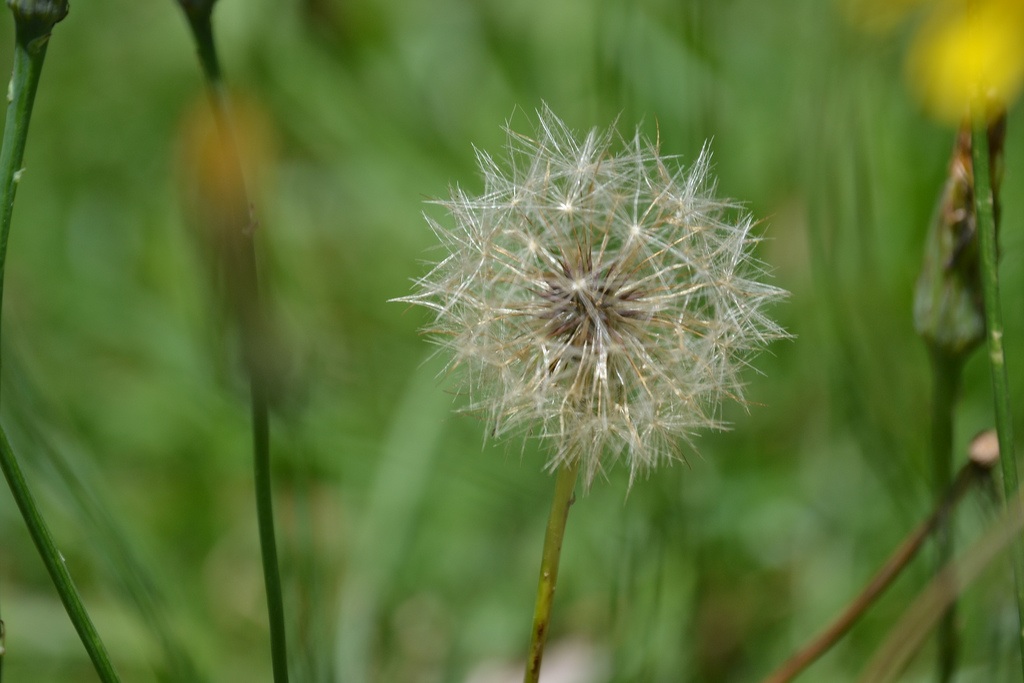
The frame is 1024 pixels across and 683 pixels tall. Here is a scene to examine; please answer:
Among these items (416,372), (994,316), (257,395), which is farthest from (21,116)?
(416,372)

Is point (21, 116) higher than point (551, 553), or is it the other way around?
point (21, 116)

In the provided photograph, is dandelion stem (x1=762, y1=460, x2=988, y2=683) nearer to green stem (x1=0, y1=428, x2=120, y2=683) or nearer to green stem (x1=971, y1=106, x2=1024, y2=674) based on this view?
green stem (x1=971, y1=106, x2=1024, y2=674)

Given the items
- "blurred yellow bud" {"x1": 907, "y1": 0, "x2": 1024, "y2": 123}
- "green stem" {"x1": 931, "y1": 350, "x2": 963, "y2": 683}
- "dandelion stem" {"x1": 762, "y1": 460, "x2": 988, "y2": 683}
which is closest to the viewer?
"dandelion stem" {"x1": 762, "y1": 460, "x2": 988, "y2": 683}

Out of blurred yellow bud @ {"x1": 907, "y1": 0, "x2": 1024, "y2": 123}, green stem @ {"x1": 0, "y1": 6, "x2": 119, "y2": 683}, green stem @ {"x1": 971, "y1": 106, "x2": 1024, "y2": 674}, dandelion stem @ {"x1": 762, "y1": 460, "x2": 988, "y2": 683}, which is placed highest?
blurred yellow bud @ {"x1": 907, "y1": 0, "x2": 1024, "y2": 123}

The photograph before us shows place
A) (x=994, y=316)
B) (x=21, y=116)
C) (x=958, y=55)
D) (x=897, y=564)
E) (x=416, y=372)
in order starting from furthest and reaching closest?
(x=416, y=372), (x=958, y=55), (x=897, y=564), (x=994, y=316), (x=21, y=116)

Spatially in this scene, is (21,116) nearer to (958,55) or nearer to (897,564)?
(897,564)

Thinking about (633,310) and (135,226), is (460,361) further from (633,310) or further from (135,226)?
(135,226)

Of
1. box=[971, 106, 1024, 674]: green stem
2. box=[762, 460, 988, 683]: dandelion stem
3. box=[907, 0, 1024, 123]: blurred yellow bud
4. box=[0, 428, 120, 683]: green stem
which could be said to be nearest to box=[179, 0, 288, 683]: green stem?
box=[0, 428, 120, 683]: green stem

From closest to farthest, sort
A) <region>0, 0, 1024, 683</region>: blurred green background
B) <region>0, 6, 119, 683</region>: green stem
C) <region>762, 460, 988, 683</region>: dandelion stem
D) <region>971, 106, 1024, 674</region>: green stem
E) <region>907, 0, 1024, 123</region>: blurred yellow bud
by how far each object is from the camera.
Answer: <region>0, 6, 119, 683</region>: green stem < <region>971, 106, 1024, 674</region>: green stem < <region>762, 460, 988, 683</region>: dandelion stem < <region>907, 0, 1024, 123</region>: blurred yellow bud < <region>0, 0, 1024, 683</region>: blurred green background
